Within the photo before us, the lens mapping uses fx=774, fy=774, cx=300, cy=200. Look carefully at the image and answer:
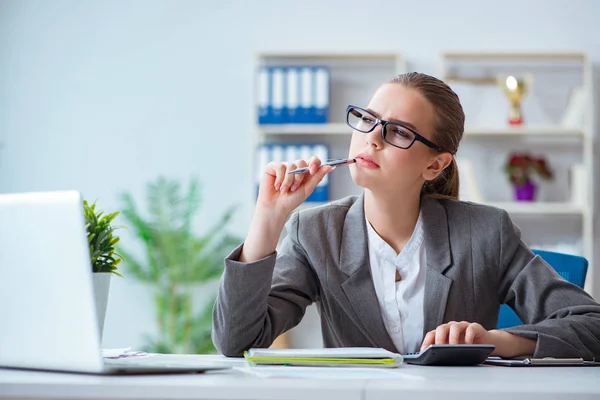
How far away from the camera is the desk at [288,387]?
0.82 metres

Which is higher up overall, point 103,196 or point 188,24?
point 188,24

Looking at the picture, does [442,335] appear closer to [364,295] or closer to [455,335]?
[455,335]

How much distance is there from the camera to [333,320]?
1.70 meters

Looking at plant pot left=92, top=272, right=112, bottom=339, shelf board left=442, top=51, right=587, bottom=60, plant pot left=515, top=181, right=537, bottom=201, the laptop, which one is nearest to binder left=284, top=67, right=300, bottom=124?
shelf board left=442, top=51, right=587, bottom=60

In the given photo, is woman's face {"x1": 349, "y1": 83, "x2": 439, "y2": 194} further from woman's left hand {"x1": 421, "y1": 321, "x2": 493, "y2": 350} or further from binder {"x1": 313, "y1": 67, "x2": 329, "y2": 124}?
binder {"x1": 313, "y1": 67, "x2": 329, "y2": 124}

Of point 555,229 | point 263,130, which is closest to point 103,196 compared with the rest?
point 263,130

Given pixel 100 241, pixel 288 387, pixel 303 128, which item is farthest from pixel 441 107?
pixel 303 128

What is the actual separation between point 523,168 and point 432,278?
2.75m

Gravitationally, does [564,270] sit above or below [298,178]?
below

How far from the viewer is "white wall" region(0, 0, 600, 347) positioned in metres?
4.40

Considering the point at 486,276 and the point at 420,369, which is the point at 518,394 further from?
the point at 486,276

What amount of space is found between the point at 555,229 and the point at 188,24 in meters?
Answer: 2.40

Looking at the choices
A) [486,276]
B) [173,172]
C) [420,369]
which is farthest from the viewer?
[173,172]

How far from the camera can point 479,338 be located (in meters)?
1.37
